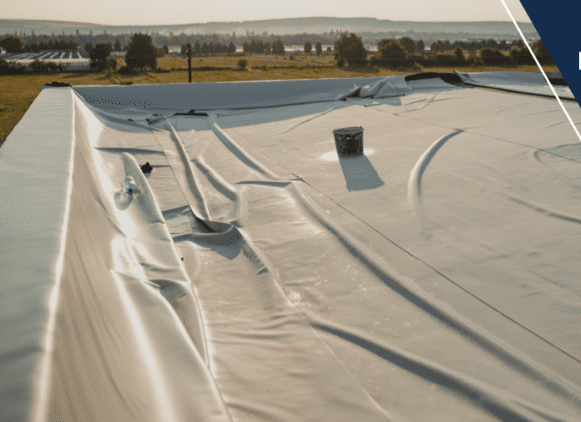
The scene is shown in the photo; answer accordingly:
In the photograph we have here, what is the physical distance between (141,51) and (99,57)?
7.79m

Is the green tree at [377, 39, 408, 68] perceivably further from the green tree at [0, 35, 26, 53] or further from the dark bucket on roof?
the green tree at [0, 35, 26, 53]

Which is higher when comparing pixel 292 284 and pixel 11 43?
pixel 11 43

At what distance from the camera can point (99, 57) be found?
85.8 feet

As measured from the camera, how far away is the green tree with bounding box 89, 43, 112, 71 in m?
25.1

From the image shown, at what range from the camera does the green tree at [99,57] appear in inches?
990

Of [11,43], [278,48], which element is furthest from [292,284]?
[11,43]

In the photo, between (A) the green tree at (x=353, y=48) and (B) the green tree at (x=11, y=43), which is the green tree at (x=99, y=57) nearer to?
(A) the green tree at (x=353, y=48)

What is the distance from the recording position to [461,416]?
115cm

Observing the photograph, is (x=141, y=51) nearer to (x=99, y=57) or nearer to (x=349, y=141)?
(x=99, y=57)

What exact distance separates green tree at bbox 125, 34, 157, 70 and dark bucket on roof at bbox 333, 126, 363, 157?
30169 mm

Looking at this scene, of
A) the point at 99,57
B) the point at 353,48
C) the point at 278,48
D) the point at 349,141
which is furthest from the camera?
the point at 278,48

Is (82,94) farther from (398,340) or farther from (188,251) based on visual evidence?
(398,340)

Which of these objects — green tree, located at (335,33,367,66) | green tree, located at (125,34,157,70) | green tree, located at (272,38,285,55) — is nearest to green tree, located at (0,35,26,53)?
green tree, located at (125,34,157,70)

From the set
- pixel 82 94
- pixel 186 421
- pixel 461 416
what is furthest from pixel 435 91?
pixel 186 421
